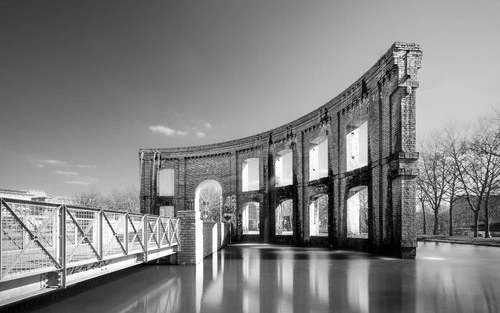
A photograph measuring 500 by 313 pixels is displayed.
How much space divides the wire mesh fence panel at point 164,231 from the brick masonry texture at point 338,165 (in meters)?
1.07

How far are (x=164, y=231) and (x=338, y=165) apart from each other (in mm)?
10822

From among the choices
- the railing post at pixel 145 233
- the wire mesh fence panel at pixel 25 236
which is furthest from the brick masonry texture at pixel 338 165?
the wire mesh fence panel at pixel 25 236

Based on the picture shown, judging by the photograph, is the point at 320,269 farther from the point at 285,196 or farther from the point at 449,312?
the point at 285,196

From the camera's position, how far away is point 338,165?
1939 centimetres

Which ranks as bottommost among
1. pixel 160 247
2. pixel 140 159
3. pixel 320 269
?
pixel 320 269

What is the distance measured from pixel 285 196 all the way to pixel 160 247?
44.4ft

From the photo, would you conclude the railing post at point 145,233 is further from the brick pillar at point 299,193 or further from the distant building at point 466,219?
the distant building at point 466,219

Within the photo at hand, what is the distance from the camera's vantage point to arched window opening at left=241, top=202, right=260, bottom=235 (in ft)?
85.2

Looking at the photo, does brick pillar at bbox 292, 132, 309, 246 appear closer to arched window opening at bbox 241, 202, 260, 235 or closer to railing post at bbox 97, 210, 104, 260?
arched window opening at bbox 241, 202, 260, 235

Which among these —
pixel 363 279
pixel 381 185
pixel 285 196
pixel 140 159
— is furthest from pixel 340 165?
pixel 140 159

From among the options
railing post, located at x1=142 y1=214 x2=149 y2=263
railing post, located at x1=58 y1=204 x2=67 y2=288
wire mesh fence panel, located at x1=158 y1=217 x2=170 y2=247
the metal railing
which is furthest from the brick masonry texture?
railing post, located at x1=58 y1=204 x2=67 y2=288

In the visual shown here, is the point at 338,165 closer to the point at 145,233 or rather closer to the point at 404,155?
the point at 404,155

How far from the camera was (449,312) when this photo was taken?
582 centimetres

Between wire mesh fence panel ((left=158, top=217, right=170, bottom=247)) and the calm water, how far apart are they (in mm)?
751
